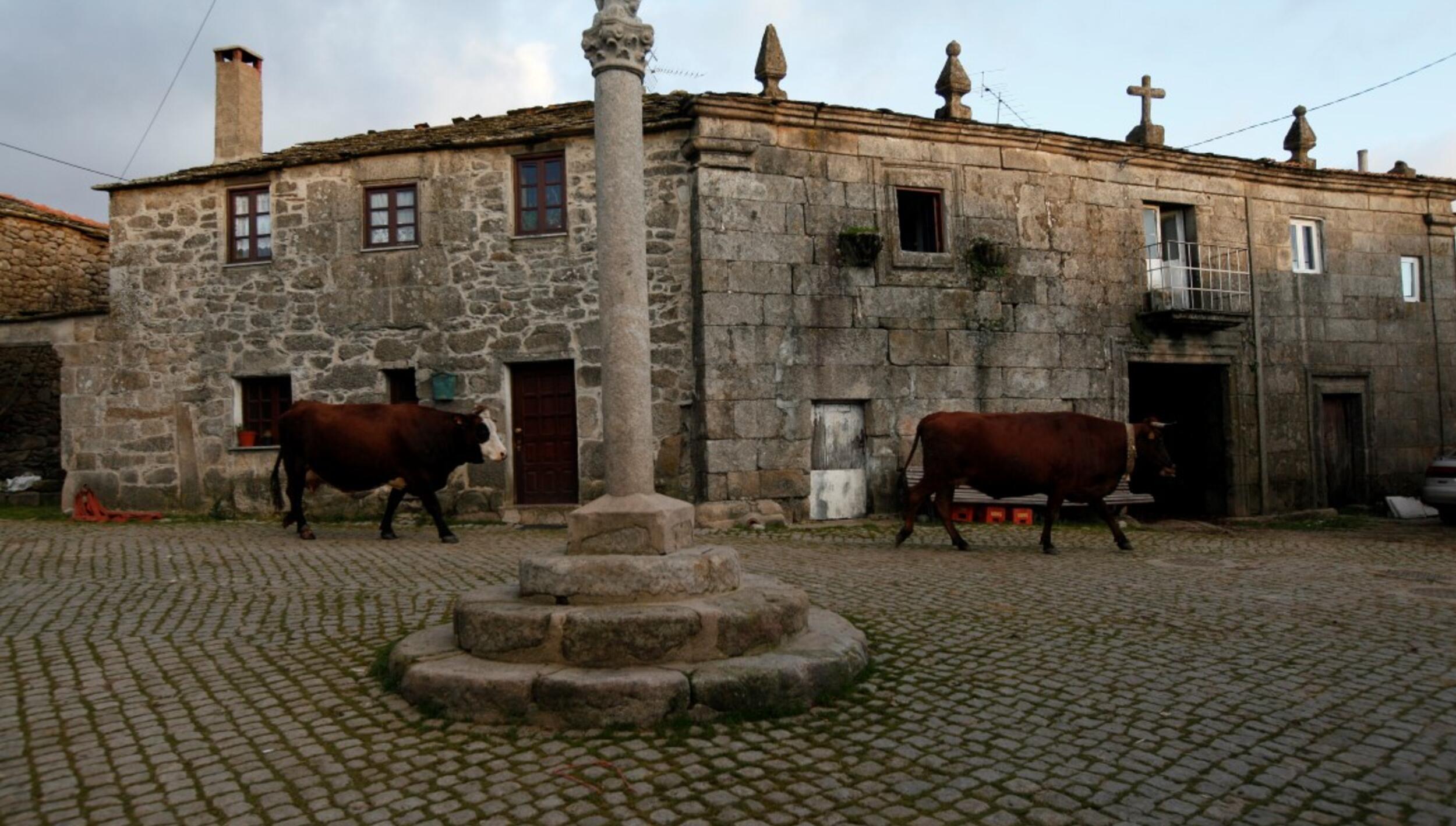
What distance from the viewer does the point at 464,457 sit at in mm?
10391

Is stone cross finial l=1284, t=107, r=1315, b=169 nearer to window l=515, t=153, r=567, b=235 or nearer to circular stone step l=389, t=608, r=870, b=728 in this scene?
window l=515, t=153, r=567, b=235

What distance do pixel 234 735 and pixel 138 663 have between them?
1481mm

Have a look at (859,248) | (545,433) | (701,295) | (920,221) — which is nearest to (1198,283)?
(920,221)

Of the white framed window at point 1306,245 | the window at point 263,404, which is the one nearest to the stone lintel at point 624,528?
the window at point 263,404

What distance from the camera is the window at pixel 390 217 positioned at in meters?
12.8

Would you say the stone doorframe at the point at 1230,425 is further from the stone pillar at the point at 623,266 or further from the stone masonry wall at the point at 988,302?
the stone pillar at the point at 623,266

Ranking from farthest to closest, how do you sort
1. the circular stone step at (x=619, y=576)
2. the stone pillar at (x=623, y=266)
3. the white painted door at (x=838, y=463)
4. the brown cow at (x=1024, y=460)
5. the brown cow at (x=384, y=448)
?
1. the white painted door at (x=838, y=463)
2. the brown cow at (x=384, y=448)
3. the brown cow at (x=1024, y=460)
4. the stone pillar at (x=623, y=266)
5. the circular stone step at (x=619, y=576)

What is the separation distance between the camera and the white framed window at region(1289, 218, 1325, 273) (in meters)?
15.7

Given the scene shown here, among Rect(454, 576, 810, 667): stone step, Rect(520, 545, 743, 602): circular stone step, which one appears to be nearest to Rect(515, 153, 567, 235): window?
Rect(520, 545, 743, 602): circular stone step

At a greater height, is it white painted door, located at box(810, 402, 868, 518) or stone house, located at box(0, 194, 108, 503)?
stone house, located at box(0, 194, 108, 503)

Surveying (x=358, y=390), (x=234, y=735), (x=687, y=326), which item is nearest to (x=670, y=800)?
(x=234, y=735)

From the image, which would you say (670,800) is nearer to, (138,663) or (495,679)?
(495,679)

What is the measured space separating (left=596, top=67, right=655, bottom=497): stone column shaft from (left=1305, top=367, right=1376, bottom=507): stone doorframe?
1470cm

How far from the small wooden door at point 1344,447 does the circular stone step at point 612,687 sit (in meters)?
15.3
